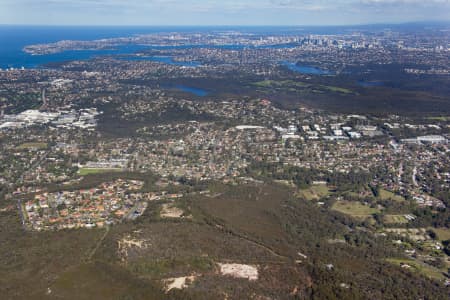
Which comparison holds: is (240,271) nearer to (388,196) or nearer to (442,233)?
(442,233)

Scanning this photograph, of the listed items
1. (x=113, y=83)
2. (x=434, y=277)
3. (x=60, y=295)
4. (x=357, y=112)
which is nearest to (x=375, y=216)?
(x=434, y=277)

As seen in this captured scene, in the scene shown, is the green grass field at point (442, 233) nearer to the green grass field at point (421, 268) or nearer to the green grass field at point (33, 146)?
the green grass field at point (421, 268)

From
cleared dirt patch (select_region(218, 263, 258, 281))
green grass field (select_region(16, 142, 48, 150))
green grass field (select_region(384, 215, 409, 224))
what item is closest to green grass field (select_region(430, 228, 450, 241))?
green grass field (select_region(384, 215, 409, 224))

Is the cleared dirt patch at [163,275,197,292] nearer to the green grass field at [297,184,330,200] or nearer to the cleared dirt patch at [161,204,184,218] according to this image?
the cleared dirt patch at [161,204,184,218]

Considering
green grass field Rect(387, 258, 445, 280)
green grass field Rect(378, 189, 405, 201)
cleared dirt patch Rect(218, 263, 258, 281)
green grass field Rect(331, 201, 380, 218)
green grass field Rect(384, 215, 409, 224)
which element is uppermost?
green grass field Rect(378, 189, 405, 201)

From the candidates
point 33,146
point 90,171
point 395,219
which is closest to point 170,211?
point 90,171

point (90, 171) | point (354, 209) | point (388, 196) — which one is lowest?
point (354, 209)

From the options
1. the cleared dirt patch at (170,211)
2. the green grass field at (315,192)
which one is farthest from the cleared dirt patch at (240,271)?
the green grass field at (315,192)
